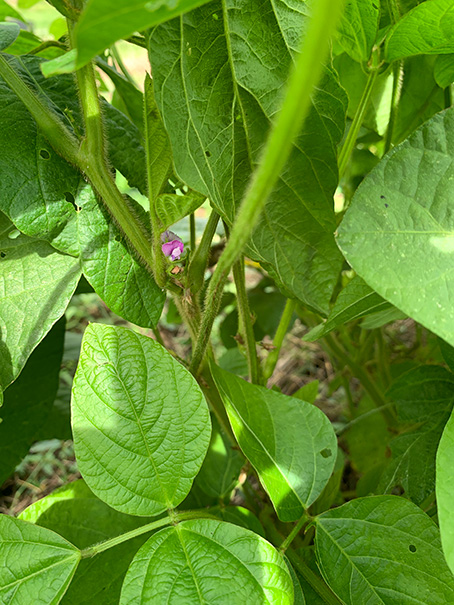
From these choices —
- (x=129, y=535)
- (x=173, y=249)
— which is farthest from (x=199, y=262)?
(x=129, y=535)

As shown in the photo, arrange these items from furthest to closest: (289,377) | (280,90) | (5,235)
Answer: (289,377), (5,235), (280,90)

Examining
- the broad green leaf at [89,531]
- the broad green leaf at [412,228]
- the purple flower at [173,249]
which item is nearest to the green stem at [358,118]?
the broad green leaf at [412,228]

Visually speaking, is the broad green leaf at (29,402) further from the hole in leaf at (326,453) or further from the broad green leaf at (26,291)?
the hole in leaf at (326,453)

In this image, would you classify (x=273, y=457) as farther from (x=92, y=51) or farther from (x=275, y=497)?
(x=92, y=51)

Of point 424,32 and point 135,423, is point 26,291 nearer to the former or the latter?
point 135,423

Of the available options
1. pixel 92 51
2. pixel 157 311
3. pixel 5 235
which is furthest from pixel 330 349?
pixel 92 51
